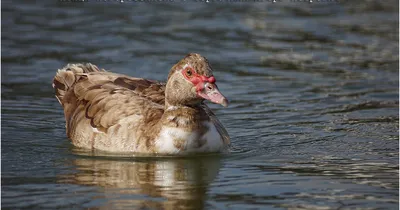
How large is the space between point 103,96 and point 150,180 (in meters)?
2.24

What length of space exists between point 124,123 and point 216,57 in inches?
250

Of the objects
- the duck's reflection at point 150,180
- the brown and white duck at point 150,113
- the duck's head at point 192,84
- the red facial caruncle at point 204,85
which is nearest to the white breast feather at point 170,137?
the brown and white duck at point 150,113

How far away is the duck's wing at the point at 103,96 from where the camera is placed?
12.2m

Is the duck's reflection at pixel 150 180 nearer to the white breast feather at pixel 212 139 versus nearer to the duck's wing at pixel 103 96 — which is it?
the white breast feather at pixel 212 139

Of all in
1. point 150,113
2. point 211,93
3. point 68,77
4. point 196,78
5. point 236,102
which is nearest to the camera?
point 211,93

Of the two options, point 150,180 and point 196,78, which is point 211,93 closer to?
point 196,78

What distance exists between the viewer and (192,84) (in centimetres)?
1135

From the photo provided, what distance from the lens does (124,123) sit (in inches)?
475

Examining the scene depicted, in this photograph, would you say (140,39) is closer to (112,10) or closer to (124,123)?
(112,10)

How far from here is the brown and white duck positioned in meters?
11.4

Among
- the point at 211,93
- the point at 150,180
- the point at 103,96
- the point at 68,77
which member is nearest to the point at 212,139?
the point at 211,93

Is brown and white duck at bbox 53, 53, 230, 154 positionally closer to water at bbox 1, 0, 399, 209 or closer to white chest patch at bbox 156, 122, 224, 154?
white chest patch at bbox 156, 122, 224, 154

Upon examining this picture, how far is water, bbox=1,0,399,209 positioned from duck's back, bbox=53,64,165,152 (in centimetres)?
22

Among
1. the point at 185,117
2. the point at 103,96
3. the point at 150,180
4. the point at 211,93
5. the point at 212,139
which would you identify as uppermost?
the point at 211,93
